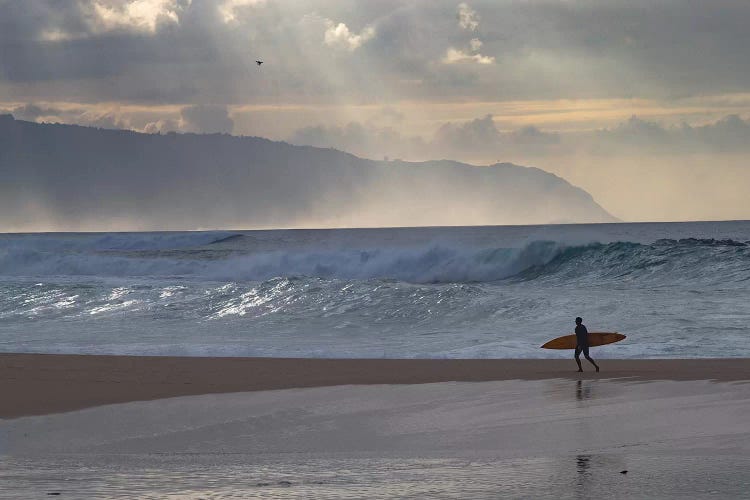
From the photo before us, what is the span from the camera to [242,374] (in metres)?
17.3

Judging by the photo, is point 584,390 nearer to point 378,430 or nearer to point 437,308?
point 378,430

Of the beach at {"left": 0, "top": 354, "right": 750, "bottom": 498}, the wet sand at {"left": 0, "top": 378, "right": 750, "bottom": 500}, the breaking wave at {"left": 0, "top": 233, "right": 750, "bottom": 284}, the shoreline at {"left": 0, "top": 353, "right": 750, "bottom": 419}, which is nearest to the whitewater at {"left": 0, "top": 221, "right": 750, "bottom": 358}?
the breaking wave at {"left": 0, "top": 233, "right": 750, "bottom": 284}

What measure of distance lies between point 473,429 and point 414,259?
3956cm

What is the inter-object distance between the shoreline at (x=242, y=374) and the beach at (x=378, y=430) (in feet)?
0.16

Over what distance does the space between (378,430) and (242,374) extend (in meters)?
5.96

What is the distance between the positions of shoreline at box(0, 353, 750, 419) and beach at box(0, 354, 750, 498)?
47 millimetres

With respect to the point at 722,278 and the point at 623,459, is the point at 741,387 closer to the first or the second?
the point at 623,459

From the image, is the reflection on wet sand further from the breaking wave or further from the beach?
the breaking wave

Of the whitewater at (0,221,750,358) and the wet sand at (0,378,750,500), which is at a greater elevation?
the whitewater at (0,221,750,358)

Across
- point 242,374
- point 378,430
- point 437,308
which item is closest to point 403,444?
point 378,430

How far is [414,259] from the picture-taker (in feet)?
168

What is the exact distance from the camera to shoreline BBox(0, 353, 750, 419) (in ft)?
49.5

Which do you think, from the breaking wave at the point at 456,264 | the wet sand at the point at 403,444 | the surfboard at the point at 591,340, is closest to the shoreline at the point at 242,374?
the surfboard at the point at 591,340

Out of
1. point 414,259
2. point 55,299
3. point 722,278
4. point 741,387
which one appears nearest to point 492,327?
point 741,387
